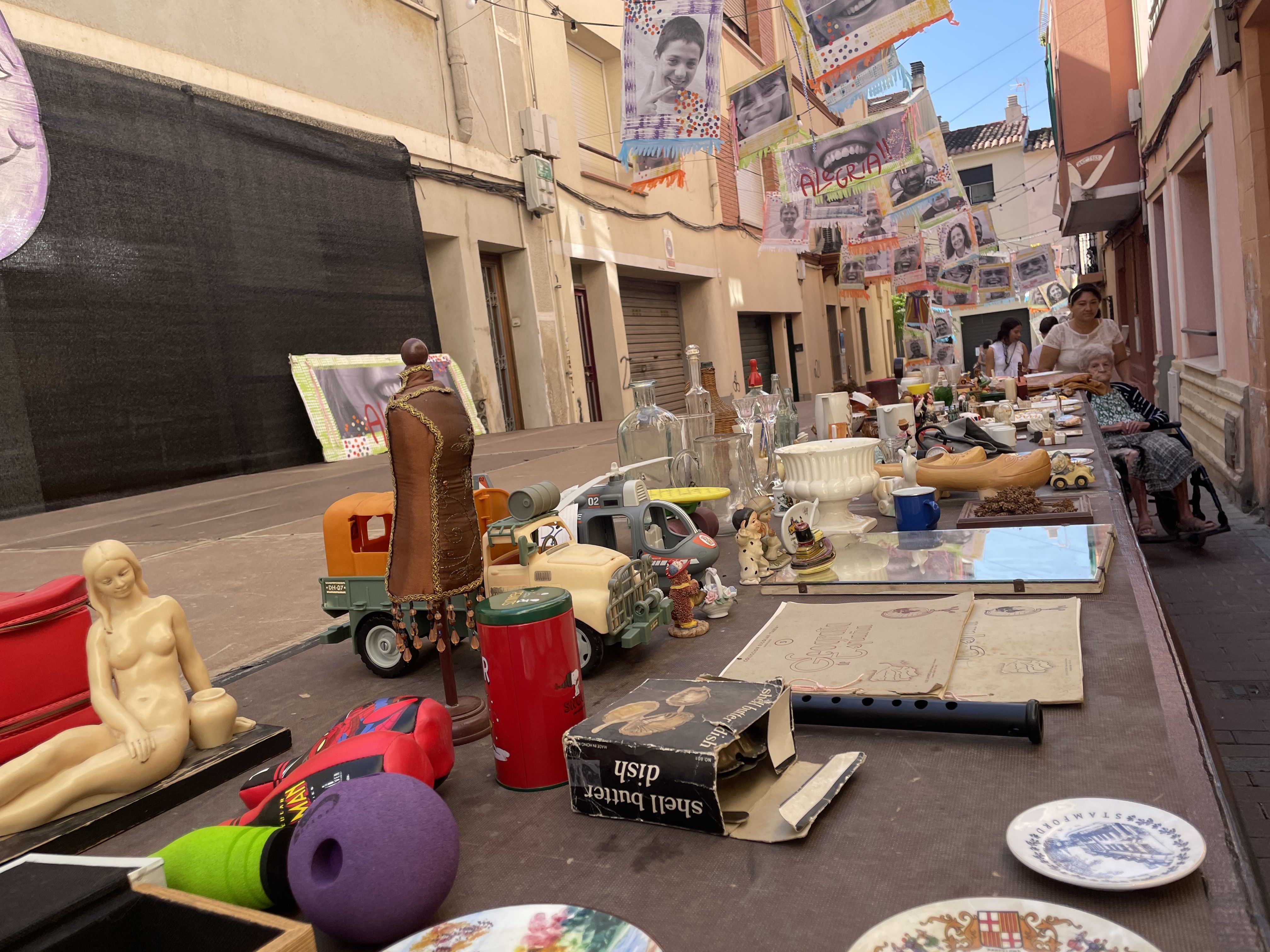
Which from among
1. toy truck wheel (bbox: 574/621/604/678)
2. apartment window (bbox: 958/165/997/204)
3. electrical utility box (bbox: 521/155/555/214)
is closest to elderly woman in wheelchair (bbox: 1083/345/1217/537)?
toy truck wheel (bbox: 574/621/604/678)

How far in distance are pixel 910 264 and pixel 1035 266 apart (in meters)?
2.82

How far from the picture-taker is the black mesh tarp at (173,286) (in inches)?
219

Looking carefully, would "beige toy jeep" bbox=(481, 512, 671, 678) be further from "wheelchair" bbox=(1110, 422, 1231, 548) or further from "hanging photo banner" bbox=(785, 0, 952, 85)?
"hanging photo banner" bbox=(785, 0, 952, 85)

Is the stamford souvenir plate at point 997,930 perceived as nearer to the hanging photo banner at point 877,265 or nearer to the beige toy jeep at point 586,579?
the beige toy jeep at point 586,579

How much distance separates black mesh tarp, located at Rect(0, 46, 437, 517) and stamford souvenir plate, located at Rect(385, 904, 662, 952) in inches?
233

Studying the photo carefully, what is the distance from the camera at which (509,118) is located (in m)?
9.93

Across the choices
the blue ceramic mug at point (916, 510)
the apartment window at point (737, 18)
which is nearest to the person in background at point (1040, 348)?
the blue ceramic mug at point (916, 510)

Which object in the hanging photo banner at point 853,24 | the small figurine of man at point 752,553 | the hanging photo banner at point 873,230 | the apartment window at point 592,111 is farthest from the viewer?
the hanging photo banner at point 873,230

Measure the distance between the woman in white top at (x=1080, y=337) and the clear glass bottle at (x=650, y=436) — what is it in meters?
4.19

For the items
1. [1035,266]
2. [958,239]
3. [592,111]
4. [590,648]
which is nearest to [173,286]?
[590,648]

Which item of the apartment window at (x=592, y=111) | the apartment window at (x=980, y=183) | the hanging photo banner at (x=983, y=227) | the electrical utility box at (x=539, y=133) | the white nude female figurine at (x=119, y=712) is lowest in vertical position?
the white nude female figurine at (x=119, y=712)

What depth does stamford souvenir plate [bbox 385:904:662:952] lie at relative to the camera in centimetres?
74

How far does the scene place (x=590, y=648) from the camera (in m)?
1.48

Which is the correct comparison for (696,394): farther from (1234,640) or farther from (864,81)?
(864,81)
